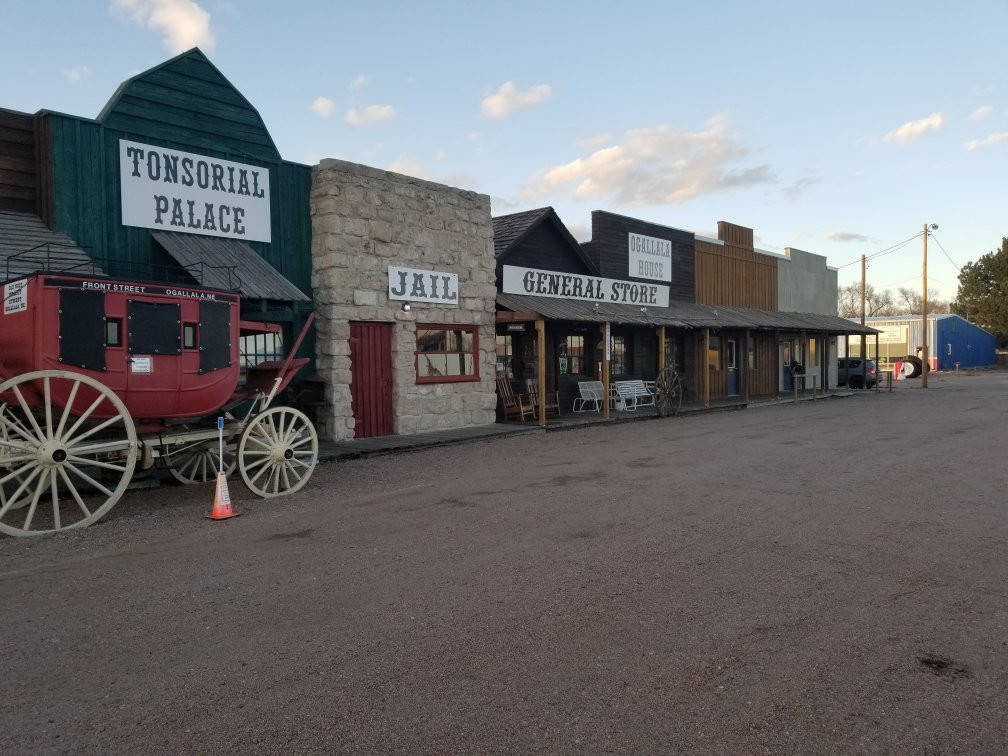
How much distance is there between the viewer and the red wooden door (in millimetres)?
14688

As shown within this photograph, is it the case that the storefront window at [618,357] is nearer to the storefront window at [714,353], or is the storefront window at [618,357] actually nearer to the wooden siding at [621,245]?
the wooden siding at [621,245]

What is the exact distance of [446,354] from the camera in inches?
650

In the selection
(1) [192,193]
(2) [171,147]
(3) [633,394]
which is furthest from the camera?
(3) [633,394]

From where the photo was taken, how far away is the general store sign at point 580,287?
19.0 meters

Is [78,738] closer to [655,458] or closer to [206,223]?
[655,458]

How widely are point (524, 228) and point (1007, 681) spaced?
1668 centimetres

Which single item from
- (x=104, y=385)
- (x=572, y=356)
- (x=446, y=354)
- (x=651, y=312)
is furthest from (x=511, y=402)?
(x=104, y=385)

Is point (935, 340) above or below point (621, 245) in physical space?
below

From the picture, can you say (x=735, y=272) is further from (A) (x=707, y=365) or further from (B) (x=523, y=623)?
(B) (x=523, y=623)

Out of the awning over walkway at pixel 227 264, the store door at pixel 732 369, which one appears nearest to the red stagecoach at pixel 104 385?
the awning over walkway at pixel 227 264

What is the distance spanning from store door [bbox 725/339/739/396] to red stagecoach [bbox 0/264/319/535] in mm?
21395

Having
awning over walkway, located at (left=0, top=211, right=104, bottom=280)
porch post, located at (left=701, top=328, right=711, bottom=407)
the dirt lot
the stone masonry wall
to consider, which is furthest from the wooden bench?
awning over walkway, located at (left=0, top=211, right=104, bottom=280)

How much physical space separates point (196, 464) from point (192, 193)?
15.3 feet

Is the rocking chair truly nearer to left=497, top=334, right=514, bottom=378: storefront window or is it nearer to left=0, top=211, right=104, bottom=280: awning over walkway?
left=497, top=334, right=514, bottom=378: storefront window
